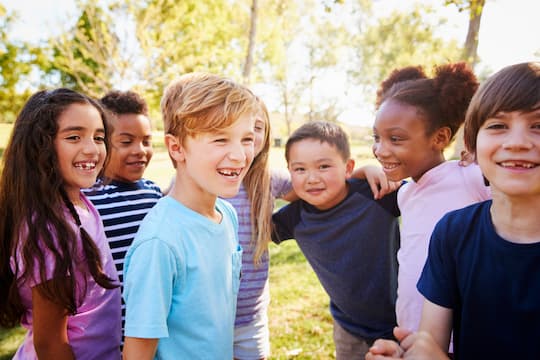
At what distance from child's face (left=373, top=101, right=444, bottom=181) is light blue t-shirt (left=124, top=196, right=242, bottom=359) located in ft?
3.39

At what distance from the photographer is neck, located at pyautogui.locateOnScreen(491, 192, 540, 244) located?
1339mm

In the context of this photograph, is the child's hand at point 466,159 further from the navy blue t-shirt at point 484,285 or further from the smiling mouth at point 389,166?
the navy blue t-shirt at point 484,285

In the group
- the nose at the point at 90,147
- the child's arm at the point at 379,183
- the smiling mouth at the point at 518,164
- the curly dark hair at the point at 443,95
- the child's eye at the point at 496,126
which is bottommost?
the child's arm at the point at 379,183

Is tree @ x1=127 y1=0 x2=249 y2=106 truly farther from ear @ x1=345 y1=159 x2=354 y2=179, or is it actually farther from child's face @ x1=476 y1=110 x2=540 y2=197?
child's face @ x1=476 y1=110 x2=540 y2=197

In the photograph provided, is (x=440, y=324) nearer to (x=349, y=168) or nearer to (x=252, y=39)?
(x=349, y=168)

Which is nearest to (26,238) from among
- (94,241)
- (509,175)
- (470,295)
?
(94,241)

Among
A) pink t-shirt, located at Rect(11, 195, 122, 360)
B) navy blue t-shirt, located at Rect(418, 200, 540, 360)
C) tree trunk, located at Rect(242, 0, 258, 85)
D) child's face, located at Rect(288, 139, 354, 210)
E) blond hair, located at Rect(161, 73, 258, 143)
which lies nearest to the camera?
navy blue t-shirt, located at Rect(418, 200, 540, 360)

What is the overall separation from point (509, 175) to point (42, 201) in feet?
6.05

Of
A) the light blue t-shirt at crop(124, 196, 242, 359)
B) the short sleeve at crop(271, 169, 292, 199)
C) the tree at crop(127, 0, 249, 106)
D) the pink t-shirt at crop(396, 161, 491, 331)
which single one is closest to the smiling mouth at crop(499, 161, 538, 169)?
the pink t-shirt at crop(396, 161, 491, 331)

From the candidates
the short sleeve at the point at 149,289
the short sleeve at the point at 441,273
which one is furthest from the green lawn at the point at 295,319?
the short sleeve at the point at 149,289

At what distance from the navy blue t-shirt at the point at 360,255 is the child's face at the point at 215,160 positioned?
93 centimetres

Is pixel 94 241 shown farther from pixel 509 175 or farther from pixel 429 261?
pixel 509 175

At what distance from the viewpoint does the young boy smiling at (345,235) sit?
7.58 feet

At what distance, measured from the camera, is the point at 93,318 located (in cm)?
180
